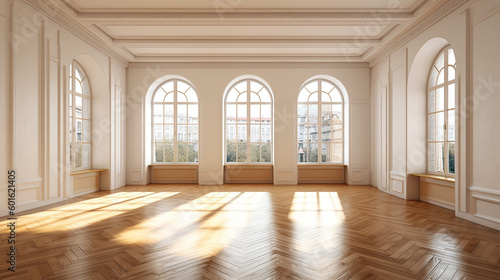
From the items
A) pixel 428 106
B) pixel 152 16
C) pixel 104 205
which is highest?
pixel 152 16

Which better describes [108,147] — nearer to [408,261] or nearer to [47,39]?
[47,39]

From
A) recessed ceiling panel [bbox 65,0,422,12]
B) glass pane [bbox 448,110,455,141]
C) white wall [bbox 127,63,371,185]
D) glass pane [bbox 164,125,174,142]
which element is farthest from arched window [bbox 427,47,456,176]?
glass pane [bbox 164,125,174,142]

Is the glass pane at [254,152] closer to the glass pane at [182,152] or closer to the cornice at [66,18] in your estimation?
the glass pane at [182,152]

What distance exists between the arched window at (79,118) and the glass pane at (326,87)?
6928 millimetres

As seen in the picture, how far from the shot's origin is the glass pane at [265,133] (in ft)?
29.1

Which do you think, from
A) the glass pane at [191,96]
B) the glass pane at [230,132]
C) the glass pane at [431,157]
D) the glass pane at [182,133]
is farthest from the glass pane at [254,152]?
the glass pane at [431,157]

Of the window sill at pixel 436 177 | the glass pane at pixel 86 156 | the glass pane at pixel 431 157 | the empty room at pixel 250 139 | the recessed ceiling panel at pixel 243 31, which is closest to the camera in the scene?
the empty room at pixel 250 139

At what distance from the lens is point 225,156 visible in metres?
8.85

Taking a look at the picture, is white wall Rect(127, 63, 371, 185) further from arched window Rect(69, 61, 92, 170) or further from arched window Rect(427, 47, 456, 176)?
arched window Rect(427, 47, 456, 176)

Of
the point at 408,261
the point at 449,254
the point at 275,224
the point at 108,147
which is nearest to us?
the point at 408,261

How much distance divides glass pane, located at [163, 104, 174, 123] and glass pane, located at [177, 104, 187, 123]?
20 centimetres

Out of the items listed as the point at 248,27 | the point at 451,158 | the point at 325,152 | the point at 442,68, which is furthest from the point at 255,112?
the point at 451,158

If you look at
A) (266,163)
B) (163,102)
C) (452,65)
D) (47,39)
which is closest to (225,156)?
(266,163)

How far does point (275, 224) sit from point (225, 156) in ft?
16.4
